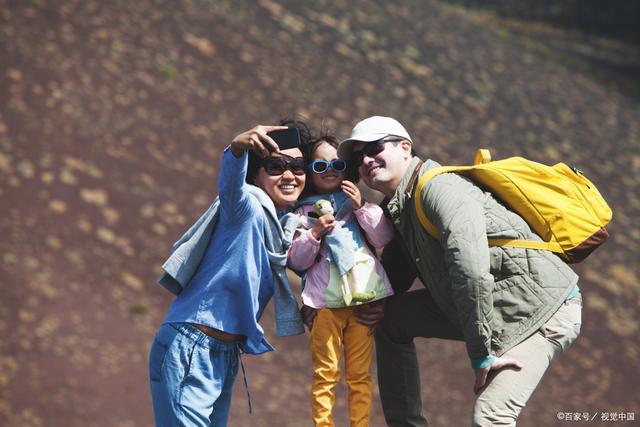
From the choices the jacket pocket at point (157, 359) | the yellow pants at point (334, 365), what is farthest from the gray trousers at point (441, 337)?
the jacket pocket at point (157, 359)

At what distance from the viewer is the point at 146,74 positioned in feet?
41.7

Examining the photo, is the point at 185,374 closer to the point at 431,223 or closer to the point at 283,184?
the point at 283,184

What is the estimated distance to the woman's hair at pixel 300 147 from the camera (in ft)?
13.6

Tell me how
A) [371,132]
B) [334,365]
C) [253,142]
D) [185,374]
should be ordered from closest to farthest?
[253,142] < [185,374] < [371,132] < [334,365]

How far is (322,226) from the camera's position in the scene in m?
4.09

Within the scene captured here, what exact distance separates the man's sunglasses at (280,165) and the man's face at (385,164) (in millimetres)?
267

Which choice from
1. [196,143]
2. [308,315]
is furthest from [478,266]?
[196,143]

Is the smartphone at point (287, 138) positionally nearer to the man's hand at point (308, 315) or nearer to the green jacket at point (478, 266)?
the green jacket at point (478, 266)

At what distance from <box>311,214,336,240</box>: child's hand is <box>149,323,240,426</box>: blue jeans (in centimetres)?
57

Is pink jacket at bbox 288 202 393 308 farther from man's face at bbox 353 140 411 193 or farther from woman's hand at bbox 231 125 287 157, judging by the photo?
woman's hand at bbox 231 125 287 157

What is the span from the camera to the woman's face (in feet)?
13.5

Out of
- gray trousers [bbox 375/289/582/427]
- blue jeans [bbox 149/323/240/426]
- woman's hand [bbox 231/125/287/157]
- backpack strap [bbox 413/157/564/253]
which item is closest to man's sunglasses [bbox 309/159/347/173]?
backpack strap [bbox 413/157/564/253]

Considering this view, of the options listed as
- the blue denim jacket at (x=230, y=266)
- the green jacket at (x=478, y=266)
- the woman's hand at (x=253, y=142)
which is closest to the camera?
the woman's hand at (x=253, y=142)

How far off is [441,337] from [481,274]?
2.66 ft
